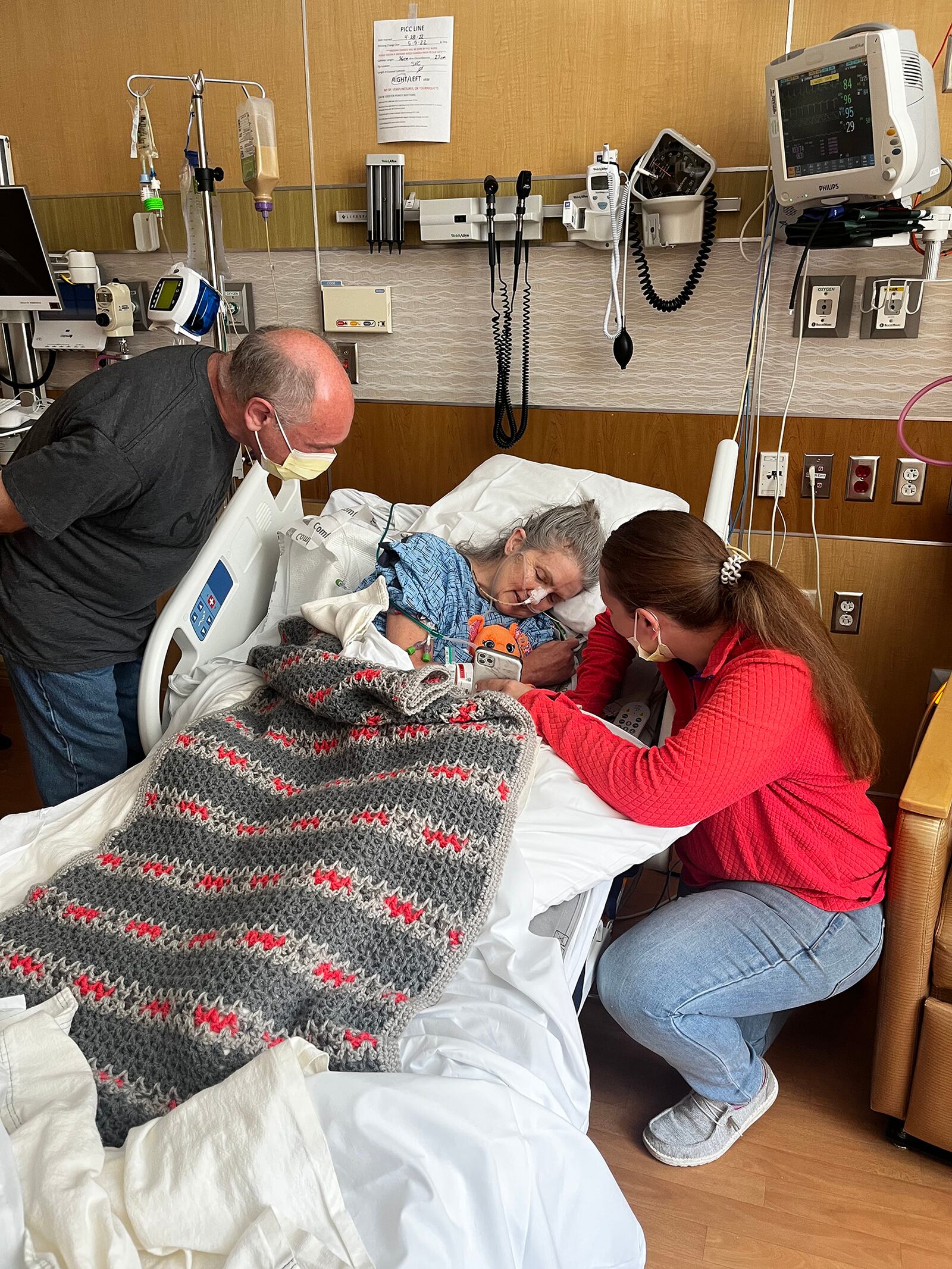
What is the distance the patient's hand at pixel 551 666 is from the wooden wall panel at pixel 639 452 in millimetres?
874

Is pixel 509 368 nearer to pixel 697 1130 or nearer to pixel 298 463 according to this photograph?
pixel 298 463

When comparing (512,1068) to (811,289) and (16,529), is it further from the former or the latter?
(811,289)

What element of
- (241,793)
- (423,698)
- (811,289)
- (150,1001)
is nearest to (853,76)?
(811,289)

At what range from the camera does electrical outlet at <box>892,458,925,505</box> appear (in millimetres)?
2609

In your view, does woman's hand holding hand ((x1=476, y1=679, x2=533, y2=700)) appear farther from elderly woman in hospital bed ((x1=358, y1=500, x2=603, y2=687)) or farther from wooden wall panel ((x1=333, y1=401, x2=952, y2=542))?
wooden wall panel ((x1=333, y1=401, x2=952, y2=542))

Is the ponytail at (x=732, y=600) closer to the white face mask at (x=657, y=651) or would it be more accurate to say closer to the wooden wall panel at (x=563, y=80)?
the white face mask at (x=657, y=651)

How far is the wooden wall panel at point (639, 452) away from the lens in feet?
8.70

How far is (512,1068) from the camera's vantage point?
124 centimetres

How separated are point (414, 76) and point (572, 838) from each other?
2.30 metres

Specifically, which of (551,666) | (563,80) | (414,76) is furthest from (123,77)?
(551,666)

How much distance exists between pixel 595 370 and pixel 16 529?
1.67 meters

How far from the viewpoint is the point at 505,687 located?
176cm

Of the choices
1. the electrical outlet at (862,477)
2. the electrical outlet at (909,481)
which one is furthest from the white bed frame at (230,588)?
the electrical outlet at (909,481)

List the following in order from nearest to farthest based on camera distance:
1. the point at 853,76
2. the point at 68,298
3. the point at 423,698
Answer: the point at 423,698 < the point at 853,76 < the point at 68,298
